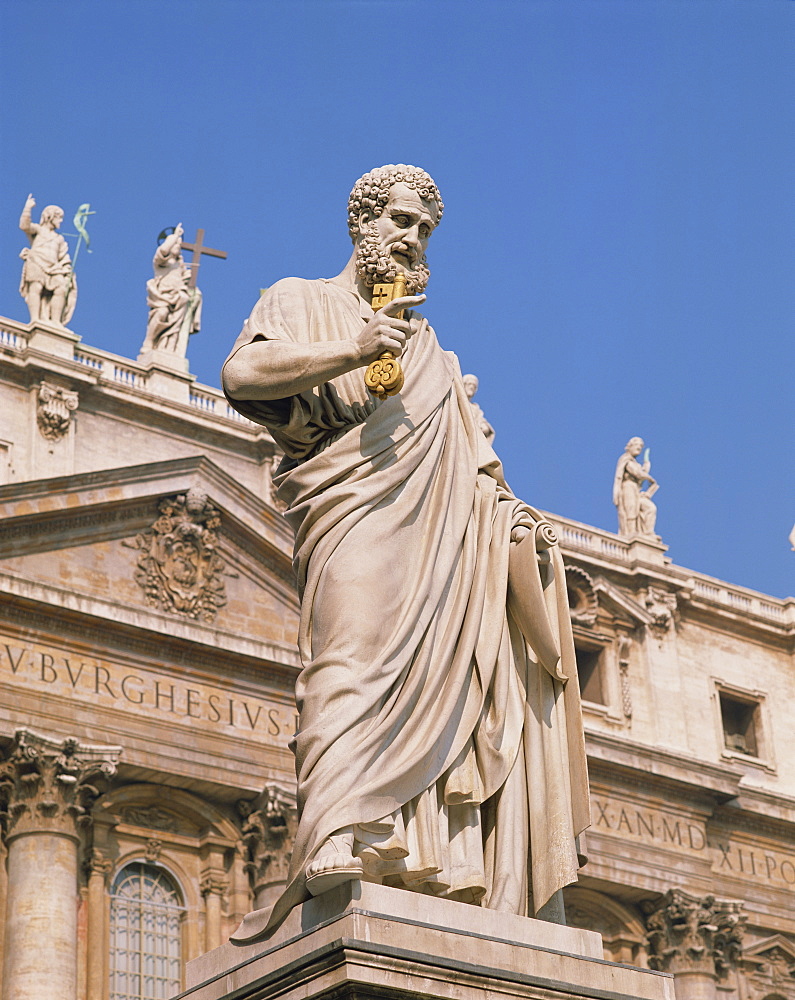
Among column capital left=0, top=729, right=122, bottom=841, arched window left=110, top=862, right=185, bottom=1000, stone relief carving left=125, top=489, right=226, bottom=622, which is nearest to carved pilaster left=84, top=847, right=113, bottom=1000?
arched window left=110, top=862, right=185, bottom=1000

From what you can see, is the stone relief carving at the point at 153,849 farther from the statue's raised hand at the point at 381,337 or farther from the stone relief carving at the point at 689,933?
the statue's raised hand at the point at 381,337

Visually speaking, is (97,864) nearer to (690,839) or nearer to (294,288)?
(690,839)

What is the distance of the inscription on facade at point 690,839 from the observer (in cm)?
2670

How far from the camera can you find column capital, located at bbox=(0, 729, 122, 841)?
21.2m

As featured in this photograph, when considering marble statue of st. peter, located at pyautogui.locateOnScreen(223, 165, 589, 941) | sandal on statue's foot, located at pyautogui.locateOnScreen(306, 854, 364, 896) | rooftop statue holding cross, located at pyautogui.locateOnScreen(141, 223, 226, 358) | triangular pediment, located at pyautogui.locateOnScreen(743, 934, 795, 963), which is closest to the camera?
sandal on statue's foot, located at pyautogui.locateOnScreen(306, 854, 364, 896)

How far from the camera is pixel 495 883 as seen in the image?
438 cm

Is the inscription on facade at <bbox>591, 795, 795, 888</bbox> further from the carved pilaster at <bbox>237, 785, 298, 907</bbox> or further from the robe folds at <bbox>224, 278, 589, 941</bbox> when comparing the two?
the robe folds at <bbox>224, 278, 589, 941</bbox>

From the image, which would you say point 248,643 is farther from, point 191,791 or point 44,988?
point 44,988

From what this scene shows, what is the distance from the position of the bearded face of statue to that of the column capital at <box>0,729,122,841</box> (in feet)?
55.6

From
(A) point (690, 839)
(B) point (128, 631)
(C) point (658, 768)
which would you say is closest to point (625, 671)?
(C) point (658, 768)

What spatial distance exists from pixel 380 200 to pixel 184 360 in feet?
69.0

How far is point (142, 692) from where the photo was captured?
22.7 metres

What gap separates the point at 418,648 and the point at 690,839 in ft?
78.2

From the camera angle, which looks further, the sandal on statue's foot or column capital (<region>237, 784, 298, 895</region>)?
column capital (<region>237, 784, 298, 895</region>)
